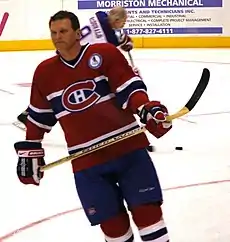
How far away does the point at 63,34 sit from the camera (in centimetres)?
196

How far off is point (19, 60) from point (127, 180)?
7237 millimetres

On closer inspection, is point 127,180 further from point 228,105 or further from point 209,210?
point 228,105

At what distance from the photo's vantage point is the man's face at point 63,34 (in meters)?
1.96

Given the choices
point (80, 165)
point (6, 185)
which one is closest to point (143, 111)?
point (80, 165)

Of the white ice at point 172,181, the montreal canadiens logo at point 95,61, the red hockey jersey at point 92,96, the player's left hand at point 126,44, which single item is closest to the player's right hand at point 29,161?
the red hockey jersey at point 92,96

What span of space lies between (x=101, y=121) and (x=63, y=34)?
10.8 inches

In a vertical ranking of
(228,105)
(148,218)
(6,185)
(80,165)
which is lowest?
(228,105)

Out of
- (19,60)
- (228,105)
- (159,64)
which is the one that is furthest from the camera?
(19,60)

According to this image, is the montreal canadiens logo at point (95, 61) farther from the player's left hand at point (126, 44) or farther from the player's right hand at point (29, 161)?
the player's left hand at point (126, 44)

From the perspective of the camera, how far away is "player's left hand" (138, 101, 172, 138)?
1.87 m

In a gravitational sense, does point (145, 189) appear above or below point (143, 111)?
below

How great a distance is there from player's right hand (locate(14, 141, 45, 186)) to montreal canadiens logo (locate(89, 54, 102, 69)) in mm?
301

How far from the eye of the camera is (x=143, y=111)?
6.24 ft

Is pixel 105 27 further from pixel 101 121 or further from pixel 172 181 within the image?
pixel 101 121
